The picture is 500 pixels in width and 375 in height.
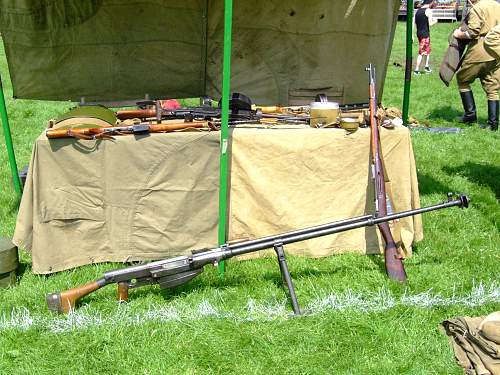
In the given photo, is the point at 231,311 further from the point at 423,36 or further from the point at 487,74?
the point at 423,36

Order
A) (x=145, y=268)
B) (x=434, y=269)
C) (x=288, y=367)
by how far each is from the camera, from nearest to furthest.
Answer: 1. (x=288, y=367)
2. (x=145, y=268)
3. (x=434, y=269)

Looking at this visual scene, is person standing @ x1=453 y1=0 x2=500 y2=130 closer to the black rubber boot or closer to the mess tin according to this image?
the black rubber boot

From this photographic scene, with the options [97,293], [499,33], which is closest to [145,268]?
[97,293]

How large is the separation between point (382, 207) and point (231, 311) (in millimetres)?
1443

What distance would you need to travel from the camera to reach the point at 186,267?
140 inches

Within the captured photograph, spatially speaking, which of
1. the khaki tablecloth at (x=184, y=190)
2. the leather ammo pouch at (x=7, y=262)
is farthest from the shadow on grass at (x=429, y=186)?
the leather ammo pouch at (x=7, y=262)

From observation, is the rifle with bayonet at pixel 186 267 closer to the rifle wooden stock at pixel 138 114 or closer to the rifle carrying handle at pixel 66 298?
the rifle carrying handle at pixel 66 298

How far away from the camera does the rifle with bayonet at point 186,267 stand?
11.7ft

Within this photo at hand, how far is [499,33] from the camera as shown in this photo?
8.66 meters

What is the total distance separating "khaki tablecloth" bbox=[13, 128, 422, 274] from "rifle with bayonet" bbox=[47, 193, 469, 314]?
0.79 metres

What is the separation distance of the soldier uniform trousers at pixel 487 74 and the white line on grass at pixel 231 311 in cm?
608

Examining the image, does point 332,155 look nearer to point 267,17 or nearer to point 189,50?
point 267,17

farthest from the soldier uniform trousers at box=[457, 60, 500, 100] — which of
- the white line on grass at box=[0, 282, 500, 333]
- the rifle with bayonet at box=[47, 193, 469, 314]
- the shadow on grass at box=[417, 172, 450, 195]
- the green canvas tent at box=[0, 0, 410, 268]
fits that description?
the rifle with bayonet at box=[47, 193, 469, 314]

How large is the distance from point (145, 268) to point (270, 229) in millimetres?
1370
